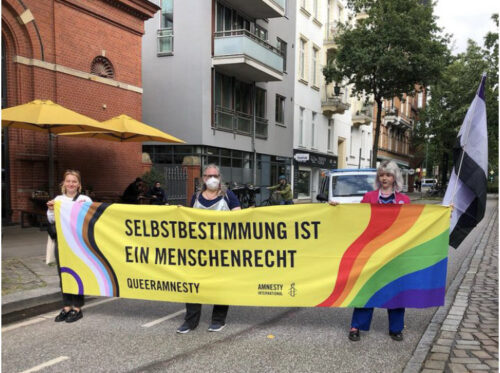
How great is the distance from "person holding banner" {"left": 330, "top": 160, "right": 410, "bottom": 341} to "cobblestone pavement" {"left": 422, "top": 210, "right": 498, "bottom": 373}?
0.41m

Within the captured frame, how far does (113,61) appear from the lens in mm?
15023

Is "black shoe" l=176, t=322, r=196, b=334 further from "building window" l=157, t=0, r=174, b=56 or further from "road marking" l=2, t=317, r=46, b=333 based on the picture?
"building window" l=157, t=0, r=174, b=56

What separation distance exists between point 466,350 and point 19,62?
1234 cm

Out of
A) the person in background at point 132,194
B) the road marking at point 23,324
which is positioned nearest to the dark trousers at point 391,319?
the road marking at point 23,324

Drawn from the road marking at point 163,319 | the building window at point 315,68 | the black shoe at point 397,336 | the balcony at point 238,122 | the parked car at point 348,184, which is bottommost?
the road marking at point 163,319

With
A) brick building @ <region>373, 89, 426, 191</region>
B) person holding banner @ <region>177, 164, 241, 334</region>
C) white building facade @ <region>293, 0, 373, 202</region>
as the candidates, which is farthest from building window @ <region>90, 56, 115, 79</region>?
brick building @ <region>373, 89, 426, 191</region>

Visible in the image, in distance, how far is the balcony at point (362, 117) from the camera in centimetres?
4031

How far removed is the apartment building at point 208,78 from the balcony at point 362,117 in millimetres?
18497

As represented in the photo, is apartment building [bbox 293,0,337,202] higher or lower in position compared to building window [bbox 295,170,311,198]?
higher

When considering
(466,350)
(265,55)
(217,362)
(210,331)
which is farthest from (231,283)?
(265,55)

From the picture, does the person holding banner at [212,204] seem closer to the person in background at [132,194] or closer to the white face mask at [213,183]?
the white face mask at [213,183]

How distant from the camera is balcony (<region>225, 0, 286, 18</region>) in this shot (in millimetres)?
21938

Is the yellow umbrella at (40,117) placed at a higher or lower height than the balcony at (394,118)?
lower

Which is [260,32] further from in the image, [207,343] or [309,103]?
[207,343]
